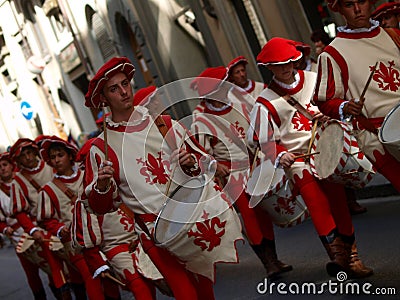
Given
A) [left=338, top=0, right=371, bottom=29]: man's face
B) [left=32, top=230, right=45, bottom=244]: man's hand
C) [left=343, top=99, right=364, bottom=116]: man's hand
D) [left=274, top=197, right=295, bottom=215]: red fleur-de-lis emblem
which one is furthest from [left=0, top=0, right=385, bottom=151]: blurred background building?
[left=343, top=99, right=364, bottom=116]: man's hand

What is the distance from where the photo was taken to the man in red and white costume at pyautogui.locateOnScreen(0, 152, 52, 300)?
960cm

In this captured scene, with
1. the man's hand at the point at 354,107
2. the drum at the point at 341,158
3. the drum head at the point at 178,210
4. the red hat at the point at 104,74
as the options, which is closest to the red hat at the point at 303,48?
the drum at the point at 341,158

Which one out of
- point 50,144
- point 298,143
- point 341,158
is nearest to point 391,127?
point 341,158

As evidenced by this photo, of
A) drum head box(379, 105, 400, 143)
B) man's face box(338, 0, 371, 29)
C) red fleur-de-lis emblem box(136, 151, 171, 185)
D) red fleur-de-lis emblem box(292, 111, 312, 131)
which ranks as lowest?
drum head box(379, 105, 400, 143)

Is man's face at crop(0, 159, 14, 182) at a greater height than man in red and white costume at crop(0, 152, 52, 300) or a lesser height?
greater

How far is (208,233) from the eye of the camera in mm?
4914

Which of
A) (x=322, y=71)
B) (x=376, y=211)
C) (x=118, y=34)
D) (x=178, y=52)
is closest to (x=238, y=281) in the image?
(x=376, y=211)

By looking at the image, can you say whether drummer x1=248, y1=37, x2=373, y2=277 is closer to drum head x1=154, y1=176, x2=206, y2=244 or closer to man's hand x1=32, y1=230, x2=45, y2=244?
drum head x1=154, y1=176, x2=206, y2=244

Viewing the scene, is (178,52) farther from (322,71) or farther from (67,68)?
(322,71)

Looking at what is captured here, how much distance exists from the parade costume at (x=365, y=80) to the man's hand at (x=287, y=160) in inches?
37.1

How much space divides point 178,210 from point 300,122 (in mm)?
2140

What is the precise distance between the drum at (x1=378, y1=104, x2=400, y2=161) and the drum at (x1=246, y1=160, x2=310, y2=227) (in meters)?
1.87

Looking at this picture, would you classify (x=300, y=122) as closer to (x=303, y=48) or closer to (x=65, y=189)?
(x=303, y=48)

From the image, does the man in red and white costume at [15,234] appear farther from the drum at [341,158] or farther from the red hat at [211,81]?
the drum at [341,158]
